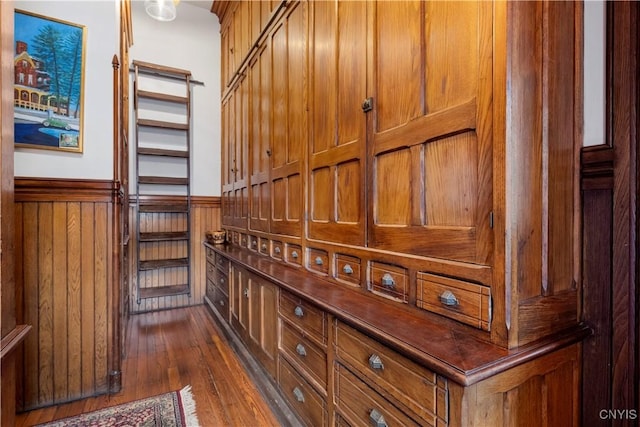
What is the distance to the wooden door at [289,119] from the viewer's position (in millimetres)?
2031

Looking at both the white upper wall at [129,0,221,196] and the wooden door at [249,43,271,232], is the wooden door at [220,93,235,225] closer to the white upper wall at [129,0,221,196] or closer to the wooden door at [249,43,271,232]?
the white upper wall at [129,0,221,196]

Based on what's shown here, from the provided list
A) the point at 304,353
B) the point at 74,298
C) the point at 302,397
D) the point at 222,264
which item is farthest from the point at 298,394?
the point at 222,264

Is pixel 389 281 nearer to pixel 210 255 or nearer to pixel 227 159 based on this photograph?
pixel 210 255

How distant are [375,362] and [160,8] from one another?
10.6 ft

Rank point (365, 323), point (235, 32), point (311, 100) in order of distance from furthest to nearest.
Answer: point (235, 32), point (311, 100), point (365, 323)

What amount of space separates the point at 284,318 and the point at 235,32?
3084 millimetres

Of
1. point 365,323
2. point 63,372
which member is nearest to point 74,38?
point 63,372

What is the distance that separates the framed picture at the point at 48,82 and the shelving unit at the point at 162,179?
1.72 meters

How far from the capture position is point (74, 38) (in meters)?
1.97

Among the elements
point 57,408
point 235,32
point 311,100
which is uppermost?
point 235,32

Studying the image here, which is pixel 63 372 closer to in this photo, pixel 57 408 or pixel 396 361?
pixel 57 408

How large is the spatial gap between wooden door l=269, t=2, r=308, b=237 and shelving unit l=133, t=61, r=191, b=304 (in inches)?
74.6

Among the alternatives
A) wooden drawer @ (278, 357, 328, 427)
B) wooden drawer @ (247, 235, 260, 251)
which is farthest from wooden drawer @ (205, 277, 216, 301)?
wooden drawer @ (278, 357, 328, 427)

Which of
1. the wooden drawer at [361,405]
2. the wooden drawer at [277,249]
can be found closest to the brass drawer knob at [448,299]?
the wooden drawer at [361,405]
